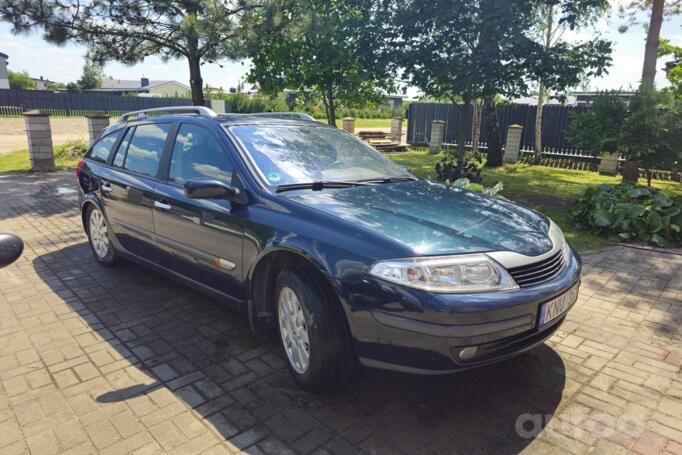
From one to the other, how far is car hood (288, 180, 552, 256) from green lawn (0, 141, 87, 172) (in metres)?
12.0

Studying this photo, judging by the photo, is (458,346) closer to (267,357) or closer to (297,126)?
(267,357)

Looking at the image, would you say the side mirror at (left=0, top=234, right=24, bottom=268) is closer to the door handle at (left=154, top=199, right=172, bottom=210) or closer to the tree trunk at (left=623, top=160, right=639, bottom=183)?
the door handle at (left=154, top=199, right=172, bottom=210)

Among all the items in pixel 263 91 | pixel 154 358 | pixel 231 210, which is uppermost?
pixel 263 91

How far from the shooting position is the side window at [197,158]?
356cm

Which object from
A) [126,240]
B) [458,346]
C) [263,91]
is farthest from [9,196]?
[458,346]

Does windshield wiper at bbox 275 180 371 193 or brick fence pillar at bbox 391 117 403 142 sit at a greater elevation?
brick fence pillar at bbox 391 117 403 142

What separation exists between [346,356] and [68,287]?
3383 millimetres

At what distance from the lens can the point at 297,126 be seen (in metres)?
4.17

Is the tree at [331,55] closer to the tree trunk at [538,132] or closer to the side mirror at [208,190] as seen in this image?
the side mirror at [208,190]

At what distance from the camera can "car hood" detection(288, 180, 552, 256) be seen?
2.68 m

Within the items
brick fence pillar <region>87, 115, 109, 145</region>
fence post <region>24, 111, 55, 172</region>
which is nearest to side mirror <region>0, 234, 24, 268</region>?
fence post <region>24, 111, 55, 172</region>

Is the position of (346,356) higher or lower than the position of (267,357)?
higher

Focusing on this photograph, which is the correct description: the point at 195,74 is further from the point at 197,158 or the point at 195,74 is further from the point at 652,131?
the point at 652,131

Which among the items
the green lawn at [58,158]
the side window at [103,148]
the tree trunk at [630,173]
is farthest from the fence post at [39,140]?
the tree trunk at [630,173]
